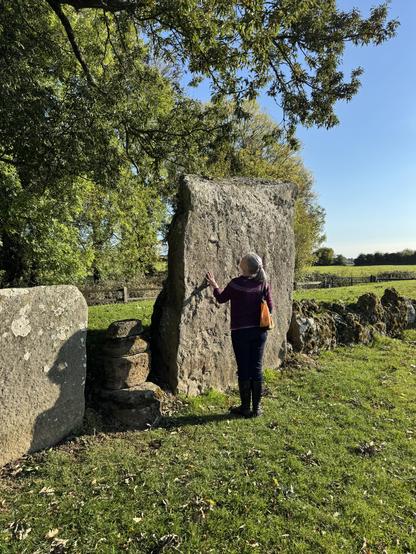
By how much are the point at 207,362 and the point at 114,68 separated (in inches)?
396

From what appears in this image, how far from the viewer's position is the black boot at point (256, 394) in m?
6.12

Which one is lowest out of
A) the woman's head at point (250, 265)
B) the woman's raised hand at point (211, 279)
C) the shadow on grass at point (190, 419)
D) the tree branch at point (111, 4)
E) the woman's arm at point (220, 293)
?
the shadow on grass at point (190, 419)

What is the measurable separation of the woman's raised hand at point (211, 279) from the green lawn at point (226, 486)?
1.85 metres

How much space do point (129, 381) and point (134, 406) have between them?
387mm

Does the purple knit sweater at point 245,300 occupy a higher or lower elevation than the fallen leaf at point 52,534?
higher

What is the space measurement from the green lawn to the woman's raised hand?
6.06 ft

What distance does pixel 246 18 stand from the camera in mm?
7469

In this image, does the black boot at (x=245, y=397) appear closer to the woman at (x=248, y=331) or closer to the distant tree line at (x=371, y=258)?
the woman at (x=248, y=331)

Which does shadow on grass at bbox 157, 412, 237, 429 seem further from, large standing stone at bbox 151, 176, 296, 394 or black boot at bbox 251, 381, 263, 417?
large standing stone at bbox 151, 176, 296, 394

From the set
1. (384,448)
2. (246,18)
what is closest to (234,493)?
(384,448)

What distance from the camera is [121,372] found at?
604 centimetres

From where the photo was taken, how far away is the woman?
20.2 ft

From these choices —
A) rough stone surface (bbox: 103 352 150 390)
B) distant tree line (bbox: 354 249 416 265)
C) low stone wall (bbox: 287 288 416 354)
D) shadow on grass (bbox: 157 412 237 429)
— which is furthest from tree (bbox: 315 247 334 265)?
rough stone surface (bbox: 103 352 150 390)

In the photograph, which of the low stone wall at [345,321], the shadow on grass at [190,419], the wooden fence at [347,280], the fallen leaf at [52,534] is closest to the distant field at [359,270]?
→ the wooden fence at [347,280]
